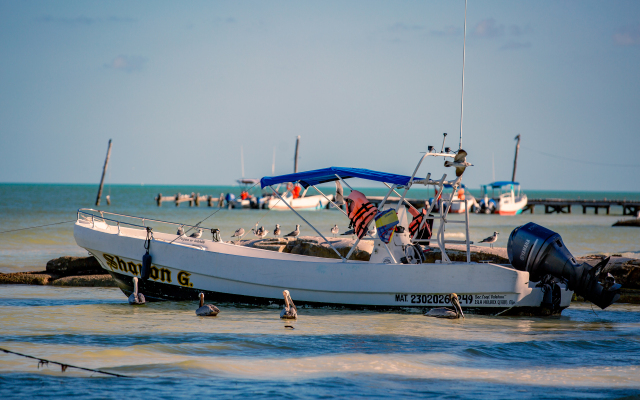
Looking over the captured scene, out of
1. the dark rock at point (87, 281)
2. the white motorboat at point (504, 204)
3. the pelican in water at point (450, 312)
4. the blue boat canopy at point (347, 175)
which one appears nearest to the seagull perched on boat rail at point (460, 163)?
the blue boat canopy at point (347, 175)

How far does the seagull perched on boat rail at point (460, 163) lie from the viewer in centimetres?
1184

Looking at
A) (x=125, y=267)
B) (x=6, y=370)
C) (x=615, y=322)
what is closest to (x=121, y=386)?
(x=6, y=370)

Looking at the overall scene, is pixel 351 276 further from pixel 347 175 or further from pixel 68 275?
pixel 68 275

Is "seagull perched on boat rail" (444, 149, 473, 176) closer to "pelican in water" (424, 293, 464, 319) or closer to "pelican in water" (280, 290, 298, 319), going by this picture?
"pelican in water" (424, 293, 464, 319)

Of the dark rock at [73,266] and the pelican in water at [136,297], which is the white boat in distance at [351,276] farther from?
the dark rock at [73,266]

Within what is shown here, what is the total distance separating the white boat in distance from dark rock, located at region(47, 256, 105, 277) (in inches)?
153

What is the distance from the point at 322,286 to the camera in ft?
40.4

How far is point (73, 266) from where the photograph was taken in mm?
16953

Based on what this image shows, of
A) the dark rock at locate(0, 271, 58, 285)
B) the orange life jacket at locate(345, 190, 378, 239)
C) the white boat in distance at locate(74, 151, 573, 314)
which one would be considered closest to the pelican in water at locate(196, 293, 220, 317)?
the white boat in distance at locate(74, 151, 573, 314)

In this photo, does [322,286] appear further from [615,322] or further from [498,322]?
[615,322]

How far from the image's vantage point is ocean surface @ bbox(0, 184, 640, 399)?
7.69 metres

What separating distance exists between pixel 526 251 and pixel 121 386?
805 centimetres

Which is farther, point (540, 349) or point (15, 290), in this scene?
point (15, 290)

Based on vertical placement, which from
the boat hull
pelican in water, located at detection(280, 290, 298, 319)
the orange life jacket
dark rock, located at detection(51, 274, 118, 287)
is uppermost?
the orange life jacket
